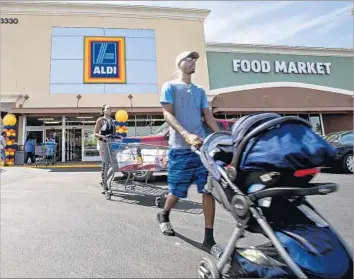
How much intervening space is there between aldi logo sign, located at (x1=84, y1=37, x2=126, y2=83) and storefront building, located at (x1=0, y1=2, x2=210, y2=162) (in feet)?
0.18

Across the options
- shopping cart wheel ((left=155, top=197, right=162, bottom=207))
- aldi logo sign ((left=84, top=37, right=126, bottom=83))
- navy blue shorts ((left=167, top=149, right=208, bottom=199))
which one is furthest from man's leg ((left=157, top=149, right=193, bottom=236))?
aldi logo sign ((left=84, top=37, right=126, bottom=83))

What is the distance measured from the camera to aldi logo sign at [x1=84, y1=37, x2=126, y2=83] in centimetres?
1645

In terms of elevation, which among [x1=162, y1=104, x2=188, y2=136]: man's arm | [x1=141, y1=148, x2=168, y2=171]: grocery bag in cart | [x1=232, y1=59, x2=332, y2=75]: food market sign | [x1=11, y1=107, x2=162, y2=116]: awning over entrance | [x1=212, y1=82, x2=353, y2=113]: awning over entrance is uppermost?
[x1=232, y1=59, x2=332, y2=75]: food market sign

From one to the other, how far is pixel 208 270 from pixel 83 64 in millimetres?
16392

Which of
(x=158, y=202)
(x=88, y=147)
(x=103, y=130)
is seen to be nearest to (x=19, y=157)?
(x=88, y=147)

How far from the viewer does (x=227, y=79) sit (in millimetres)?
18141

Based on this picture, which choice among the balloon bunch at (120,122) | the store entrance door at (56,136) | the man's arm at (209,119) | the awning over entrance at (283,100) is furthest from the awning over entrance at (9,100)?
the man's arm at (209,119)

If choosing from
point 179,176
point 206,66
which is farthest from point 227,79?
point 179,176

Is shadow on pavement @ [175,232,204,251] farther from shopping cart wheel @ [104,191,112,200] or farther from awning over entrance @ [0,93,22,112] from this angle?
awning over entrance @ [0,93,22,112]

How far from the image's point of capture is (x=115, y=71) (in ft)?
54.7

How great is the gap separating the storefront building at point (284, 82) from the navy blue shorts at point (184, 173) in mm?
14583

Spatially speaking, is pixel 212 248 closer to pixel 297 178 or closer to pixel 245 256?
pixel 245 256

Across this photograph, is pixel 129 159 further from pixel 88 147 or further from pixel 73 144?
pixel 73 144

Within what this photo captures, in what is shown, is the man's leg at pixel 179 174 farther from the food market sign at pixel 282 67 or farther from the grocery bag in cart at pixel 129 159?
the food market sign at pixel 282 67
